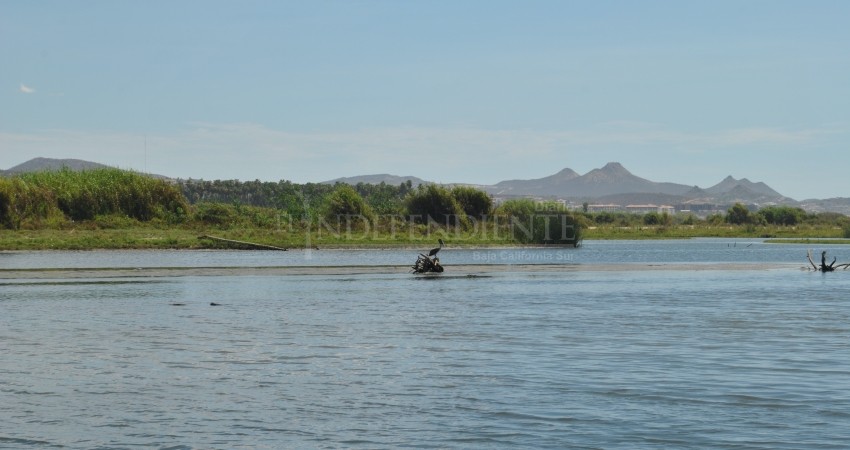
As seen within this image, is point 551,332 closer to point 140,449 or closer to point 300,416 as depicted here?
point 300,416

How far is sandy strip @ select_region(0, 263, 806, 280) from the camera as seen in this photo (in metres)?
47.7

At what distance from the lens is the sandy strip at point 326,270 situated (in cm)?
4769

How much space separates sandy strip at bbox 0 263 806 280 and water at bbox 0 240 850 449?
7.52m

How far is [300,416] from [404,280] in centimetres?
3221

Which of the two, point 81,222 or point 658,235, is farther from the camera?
point 658,235

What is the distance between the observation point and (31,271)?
48.2 m

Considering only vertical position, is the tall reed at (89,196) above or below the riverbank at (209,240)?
above

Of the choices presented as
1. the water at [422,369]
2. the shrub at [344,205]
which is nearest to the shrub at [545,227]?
the shrub at [344,205]

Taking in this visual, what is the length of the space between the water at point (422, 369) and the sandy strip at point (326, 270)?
7.52 m

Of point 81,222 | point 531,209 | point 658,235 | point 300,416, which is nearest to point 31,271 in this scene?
point 81,222

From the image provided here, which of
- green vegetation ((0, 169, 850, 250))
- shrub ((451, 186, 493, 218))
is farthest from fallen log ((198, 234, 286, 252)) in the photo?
shrub ((451, 186, 493, 218))

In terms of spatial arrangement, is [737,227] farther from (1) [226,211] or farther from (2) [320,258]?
(2) [320,258]

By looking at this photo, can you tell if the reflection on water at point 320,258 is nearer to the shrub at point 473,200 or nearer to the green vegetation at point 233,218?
the green vegetation at point 233,218

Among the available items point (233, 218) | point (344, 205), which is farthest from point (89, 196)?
point (344, 205)
